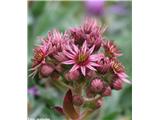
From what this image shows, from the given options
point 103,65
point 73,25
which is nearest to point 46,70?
point 103,65

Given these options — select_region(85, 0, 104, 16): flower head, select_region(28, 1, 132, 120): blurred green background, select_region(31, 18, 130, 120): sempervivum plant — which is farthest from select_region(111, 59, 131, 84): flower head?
select_region(85, 0, 104, 16): flower head

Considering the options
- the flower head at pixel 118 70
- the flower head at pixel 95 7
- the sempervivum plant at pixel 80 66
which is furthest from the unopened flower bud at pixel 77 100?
the flower head at pixel 95 7

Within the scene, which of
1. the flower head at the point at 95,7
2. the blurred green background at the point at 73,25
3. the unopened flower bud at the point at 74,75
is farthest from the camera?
the flower head at the point at 95,7

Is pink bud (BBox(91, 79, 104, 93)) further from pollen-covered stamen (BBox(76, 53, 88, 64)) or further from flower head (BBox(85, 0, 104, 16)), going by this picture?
flower head (BBox(85, 0, 104, 16))

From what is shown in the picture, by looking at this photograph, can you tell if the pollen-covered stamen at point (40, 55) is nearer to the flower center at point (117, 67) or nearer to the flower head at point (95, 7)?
the flower center at point (117, 67)

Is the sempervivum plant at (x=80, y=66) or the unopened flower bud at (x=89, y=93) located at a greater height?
the sempervivum plant at (x=80, y=66)

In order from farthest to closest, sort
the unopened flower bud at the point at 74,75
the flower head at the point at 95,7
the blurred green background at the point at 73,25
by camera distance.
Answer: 1. the flower head at the point at 95,7
2. the blurred green background at the point at 73,25
3. the unopened flower bud at the point at 74,75

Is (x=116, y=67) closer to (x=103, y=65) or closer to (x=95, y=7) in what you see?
(x=103, y=65)
